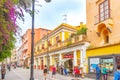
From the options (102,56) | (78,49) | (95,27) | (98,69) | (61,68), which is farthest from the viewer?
(61,68)

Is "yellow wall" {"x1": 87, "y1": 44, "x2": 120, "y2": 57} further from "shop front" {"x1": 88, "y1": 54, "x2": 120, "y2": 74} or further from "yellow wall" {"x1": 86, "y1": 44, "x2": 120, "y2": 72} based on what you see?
"shop front" {"x1": 88, "y1": 54, "x2": 120, "y2": 74}

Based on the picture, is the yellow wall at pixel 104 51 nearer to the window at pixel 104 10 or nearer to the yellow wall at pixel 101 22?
the yellow wall at pixel 101 22

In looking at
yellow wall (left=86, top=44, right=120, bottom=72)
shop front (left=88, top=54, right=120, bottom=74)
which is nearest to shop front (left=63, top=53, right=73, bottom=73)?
yellow wall (left=86, top=44, right=120, bottom=72)

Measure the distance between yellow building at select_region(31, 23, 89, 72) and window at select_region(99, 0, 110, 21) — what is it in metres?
4.97

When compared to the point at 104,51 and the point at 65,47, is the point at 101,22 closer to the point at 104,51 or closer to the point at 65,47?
the point at 104,51

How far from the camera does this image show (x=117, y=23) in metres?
28.3

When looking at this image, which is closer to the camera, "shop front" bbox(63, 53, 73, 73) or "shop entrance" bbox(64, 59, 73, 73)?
"shop front" bbox(63, 53, 73, 73)

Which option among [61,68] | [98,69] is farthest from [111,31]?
[61,68]

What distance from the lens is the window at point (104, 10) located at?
30.0 metres

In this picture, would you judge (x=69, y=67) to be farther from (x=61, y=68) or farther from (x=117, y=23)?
(x=117, y=23)

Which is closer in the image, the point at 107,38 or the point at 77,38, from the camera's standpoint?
the point at 107,38

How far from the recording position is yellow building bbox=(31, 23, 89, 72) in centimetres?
3734

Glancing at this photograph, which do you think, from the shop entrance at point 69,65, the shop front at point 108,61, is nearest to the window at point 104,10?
the shop front at point 108,61

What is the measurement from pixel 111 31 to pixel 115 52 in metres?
2.32
